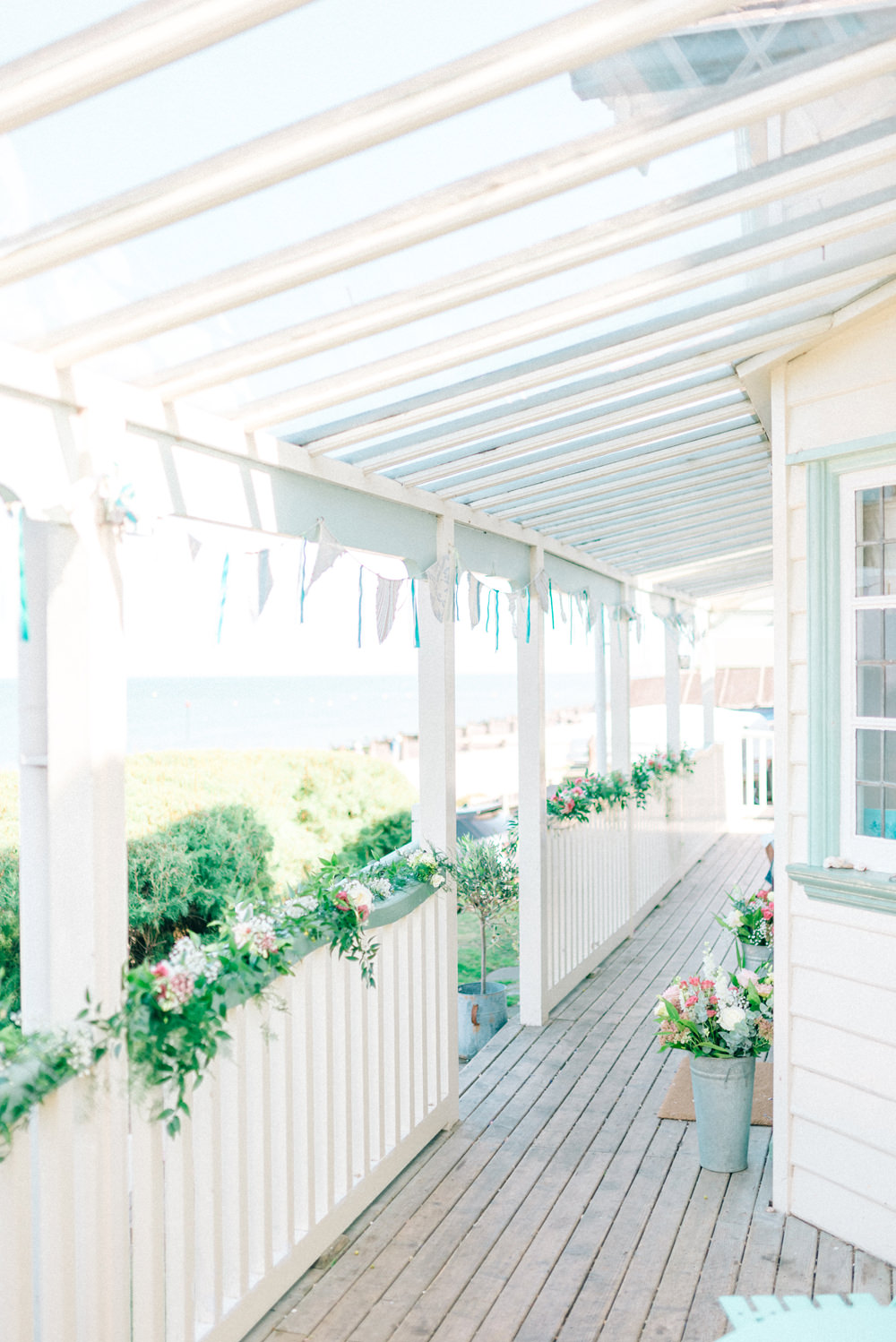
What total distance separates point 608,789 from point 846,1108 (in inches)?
148

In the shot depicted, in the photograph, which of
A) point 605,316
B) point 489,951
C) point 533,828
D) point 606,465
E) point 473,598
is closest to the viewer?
point 605,316

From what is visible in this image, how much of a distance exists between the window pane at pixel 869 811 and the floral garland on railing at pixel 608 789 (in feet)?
9.19

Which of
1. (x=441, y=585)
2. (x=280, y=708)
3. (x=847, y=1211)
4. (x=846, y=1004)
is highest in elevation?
(x=441, y=585)

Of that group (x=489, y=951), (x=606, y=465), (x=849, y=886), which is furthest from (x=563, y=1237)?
(x=489, y=951)

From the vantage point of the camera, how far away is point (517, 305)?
2848 mm

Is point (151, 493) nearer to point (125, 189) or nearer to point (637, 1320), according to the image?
point (125, 189)

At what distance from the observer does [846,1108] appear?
351cm

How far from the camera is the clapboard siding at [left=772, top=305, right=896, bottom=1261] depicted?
11.2 feet

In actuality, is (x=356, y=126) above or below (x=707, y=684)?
above

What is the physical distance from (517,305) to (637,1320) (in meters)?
2.86

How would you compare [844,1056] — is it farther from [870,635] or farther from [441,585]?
[441,585]

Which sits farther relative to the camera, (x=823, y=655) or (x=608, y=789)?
(x=608, y=789)

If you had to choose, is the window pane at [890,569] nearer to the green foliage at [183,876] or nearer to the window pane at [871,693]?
the window pane at [871,693]

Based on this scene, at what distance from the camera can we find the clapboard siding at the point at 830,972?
3.41m
